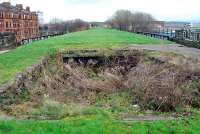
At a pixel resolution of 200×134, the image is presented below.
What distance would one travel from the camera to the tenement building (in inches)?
2557

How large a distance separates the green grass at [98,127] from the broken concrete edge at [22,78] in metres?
2.87

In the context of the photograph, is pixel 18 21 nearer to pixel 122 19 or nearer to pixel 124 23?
pixel 124 23

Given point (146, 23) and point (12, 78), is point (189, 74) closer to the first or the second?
point (12, 78)

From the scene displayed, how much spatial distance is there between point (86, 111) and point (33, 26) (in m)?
81.3

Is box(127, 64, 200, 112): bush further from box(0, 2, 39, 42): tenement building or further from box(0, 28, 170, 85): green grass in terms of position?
box(0, 2, 39, 42): tenement building

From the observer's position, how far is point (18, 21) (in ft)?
244

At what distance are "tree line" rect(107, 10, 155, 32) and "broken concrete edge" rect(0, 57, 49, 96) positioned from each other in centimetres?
7872

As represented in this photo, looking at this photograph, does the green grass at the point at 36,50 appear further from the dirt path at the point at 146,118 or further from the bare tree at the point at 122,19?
the bare tree at the point at 122,19

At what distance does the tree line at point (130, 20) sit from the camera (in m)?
97.6

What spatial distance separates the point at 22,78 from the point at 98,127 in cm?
624

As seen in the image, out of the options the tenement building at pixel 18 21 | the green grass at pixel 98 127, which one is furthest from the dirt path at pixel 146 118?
the tenement building at pixel 18 21

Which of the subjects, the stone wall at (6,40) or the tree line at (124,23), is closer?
the stone wall at (6,40)

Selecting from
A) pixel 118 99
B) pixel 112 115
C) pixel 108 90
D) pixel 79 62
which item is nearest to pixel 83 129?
pixel 112 115

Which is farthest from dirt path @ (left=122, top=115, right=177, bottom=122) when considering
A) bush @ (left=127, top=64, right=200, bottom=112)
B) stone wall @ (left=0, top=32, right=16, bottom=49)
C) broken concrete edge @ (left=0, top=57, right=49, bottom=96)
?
stone wall @ (left=0, top=32, right=16, bottom=49)
